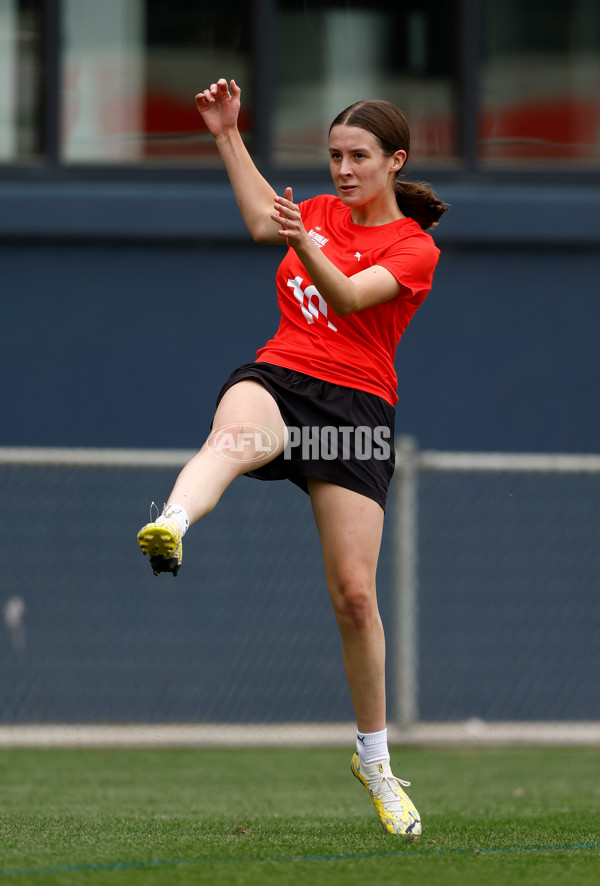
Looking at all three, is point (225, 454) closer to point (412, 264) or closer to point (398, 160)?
point (412, 264)

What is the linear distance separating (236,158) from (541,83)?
17.3 feet

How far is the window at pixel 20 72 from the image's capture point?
8.63 metres

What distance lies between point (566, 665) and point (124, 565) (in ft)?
8.72

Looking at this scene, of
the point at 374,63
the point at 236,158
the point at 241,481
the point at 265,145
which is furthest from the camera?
the point at 374,63

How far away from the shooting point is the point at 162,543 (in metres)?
3.31

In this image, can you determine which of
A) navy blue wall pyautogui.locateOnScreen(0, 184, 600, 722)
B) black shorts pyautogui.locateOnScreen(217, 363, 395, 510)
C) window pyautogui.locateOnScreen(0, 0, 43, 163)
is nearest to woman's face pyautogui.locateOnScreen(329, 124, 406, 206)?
black shorts pyautogui.locateOnScreen(217, 363, 395, 510)

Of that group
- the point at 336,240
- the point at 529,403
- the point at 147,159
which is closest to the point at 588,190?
the point at 529,403

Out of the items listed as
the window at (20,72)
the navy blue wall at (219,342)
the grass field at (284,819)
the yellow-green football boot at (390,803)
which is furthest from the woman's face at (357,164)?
the window at (20,72)

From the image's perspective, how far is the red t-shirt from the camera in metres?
3.87

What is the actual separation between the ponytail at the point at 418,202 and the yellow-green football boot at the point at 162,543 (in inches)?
53.6

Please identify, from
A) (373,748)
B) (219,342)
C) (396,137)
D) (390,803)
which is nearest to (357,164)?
(396,137)

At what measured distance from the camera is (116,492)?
7.73 metres

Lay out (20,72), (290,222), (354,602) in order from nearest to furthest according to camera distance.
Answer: (290,222) → (354,602) → (20,72)

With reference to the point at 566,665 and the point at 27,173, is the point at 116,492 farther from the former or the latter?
the point at 566,665
